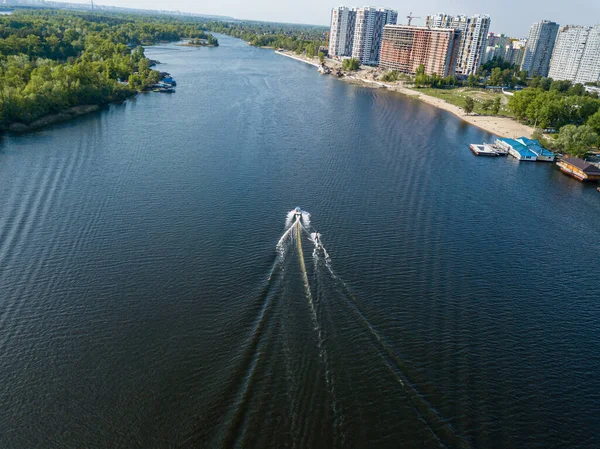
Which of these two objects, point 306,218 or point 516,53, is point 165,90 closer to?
point 306,218

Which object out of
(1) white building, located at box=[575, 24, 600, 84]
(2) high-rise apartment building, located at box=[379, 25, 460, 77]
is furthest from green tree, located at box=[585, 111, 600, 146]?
(1) white building, located at box=[575, 24, 600, 84]

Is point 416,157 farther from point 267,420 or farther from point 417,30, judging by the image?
point 417,30

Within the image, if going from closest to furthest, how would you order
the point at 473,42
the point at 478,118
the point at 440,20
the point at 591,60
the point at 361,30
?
the point at 478,118
the point at 473,42
the point at 591,60
the point at 440,20
the point at 361,30

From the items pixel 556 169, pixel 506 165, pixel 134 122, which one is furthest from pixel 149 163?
pixel 556 169

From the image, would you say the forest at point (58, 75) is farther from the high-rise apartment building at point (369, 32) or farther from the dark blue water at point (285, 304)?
the high-rise apartment building at point (369, 32)

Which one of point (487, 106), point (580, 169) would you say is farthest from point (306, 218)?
point (487, 106)

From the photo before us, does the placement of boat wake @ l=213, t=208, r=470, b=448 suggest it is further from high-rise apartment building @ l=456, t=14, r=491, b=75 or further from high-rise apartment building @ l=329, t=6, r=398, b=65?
high-rise apartment building @ l=329, t=6, r=398, b=65
